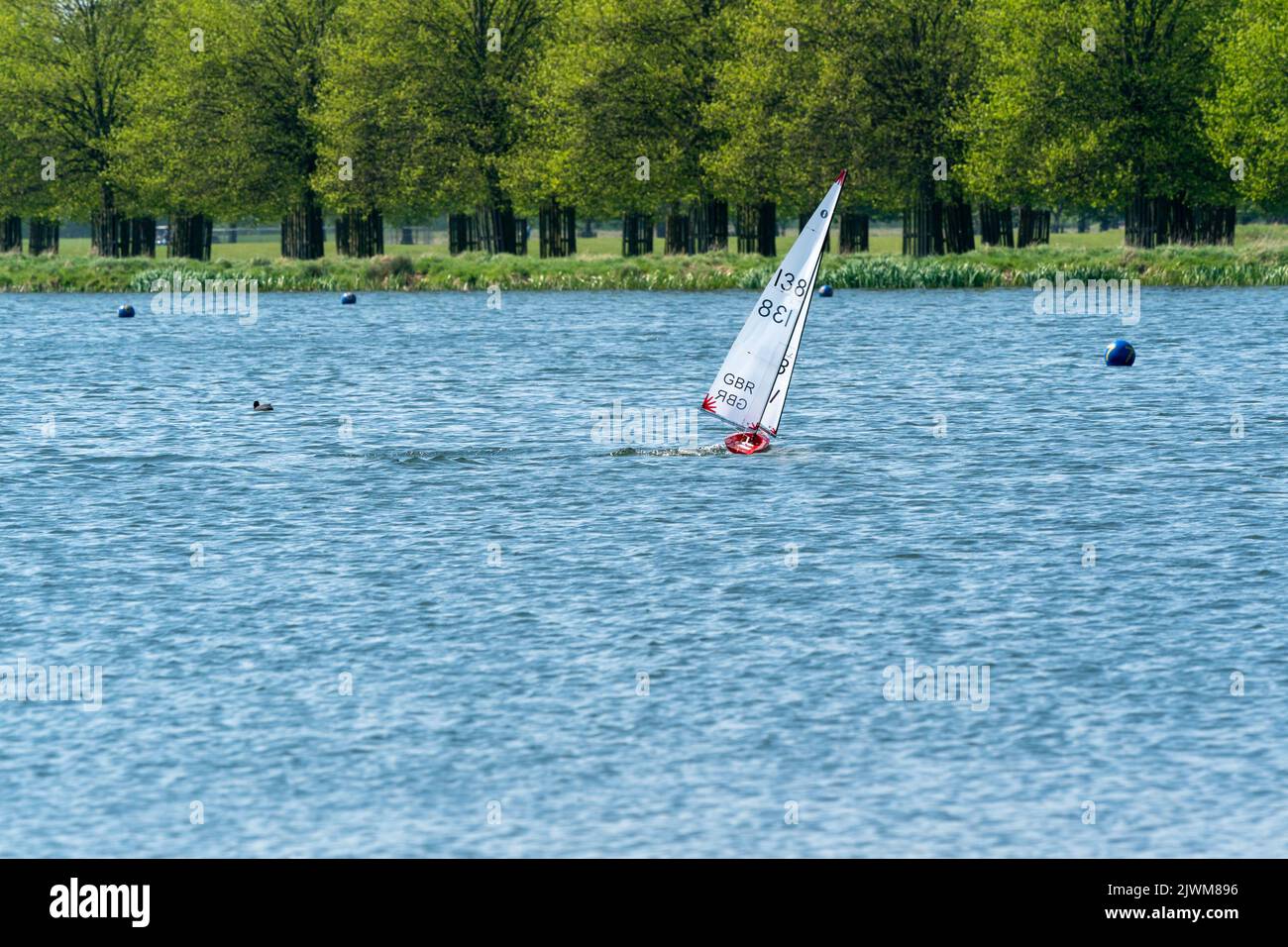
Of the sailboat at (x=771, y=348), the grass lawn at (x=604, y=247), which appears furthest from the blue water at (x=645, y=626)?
the grass lawn at (x=604, y=247)

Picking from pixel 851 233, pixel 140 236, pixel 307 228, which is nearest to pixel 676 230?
pixel 851 233

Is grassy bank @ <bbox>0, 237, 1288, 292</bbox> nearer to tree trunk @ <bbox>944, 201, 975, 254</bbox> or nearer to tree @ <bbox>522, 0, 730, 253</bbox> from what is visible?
tree @ <bbox>522, 0, 730, 253</bbox>

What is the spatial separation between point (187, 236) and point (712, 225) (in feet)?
120

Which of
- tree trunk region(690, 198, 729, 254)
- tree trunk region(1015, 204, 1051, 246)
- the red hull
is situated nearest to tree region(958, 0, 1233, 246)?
tree trunk region(1015, 204, 1051, 246)

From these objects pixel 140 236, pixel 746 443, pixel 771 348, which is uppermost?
pixel 140 236

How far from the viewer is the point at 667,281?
93.2 meters

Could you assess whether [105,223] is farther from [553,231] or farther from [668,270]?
[668,270]

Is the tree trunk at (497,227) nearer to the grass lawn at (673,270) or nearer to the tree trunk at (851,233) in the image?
the grass lawn at (673,270)

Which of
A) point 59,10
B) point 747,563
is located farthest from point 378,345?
point 59,10

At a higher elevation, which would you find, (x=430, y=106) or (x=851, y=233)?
(x=430, y=106)

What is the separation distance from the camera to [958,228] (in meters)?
106

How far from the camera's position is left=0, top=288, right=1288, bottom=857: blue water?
1490 cm

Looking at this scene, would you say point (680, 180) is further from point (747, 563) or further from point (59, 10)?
point (747, 563)
